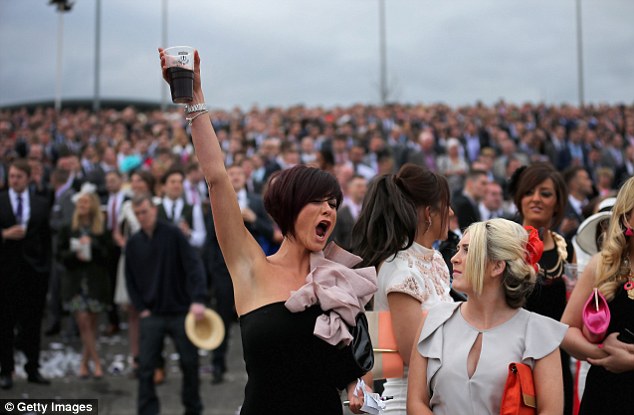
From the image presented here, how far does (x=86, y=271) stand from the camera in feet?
31.5

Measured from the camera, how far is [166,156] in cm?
1346

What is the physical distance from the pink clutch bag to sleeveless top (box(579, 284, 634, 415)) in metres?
0.06

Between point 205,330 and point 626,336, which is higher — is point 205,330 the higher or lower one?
the lower one

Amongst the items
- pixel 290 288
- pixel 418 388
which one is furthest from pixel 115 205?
pixel 418 388

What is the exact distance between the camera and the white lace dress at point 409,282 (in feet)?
12.4

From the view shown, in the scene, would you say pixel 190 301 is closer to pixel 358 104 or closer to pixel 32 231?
pixel 32 231

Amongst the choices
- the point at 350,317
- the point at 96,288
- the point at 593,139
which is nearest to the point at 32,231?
the point at 96,288

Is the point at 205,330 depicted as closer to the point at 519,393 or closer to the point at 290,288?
the point at 290,288

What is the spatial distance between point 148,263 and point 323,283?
4.99 meters


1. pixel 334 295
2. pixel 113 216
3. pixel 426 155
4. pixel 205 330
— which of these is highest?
pixel 426 155

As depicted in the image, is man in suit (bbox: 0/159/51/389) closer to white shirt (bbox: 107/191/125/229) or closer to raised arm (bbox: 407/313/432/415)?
white shirt (bbox: 107/191/125/229)

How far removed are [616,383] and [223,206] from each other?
7.14 ft

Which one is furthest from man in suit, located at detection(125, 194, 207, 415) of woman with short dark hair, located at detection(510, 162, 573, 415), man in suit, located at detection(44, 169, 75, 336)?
woman with short dark hair, located at detection(510, 162, 573, 415)

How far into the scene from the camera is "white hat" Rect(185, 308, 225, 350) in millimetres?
7551
